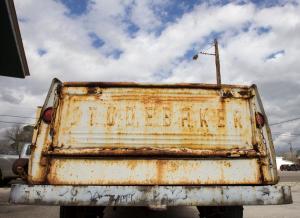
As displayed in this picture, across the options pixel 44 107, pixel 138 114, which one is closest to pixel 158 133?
pixel 138 114

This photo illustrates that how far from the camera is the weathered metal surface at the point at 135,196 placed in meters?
3.16

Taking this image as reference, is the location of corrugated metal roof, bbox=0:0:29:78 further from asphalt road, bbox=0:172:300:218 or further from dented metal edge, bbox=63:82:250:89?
dented metal edge, bbox=63:82:250:89

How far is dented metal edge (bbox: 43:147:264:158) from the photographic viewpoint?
346 cm

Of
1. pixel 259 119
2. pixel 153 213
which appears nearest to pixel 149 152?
pixel 259 119

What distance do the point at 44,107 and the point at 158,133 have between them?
1.19 m

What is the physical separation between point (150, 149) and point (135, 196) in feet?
1.75

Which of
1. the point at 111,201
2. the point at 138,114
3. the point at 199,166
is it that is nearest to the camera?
the point at 111,201

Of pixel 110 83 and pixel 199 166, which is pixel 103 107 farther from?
pixel 199 166

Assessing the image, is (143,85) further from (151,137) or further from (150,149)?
(150,149)

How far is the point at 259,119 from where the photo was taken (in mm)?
3754

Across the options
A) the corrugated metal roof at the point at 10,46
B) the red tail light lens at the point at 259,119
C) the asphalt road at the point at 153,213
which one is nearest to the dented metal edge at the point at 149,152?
the red tail light lens at the point at 259,119

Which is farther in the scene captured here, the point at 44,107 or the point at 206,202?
the point at 44,107

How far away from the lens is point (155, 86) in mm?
3857

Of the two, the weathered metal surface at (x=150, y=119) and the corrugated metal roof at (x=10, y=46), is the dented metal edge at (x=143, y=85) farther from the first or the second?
the corrugated metal roof at (x=10, y=46)
